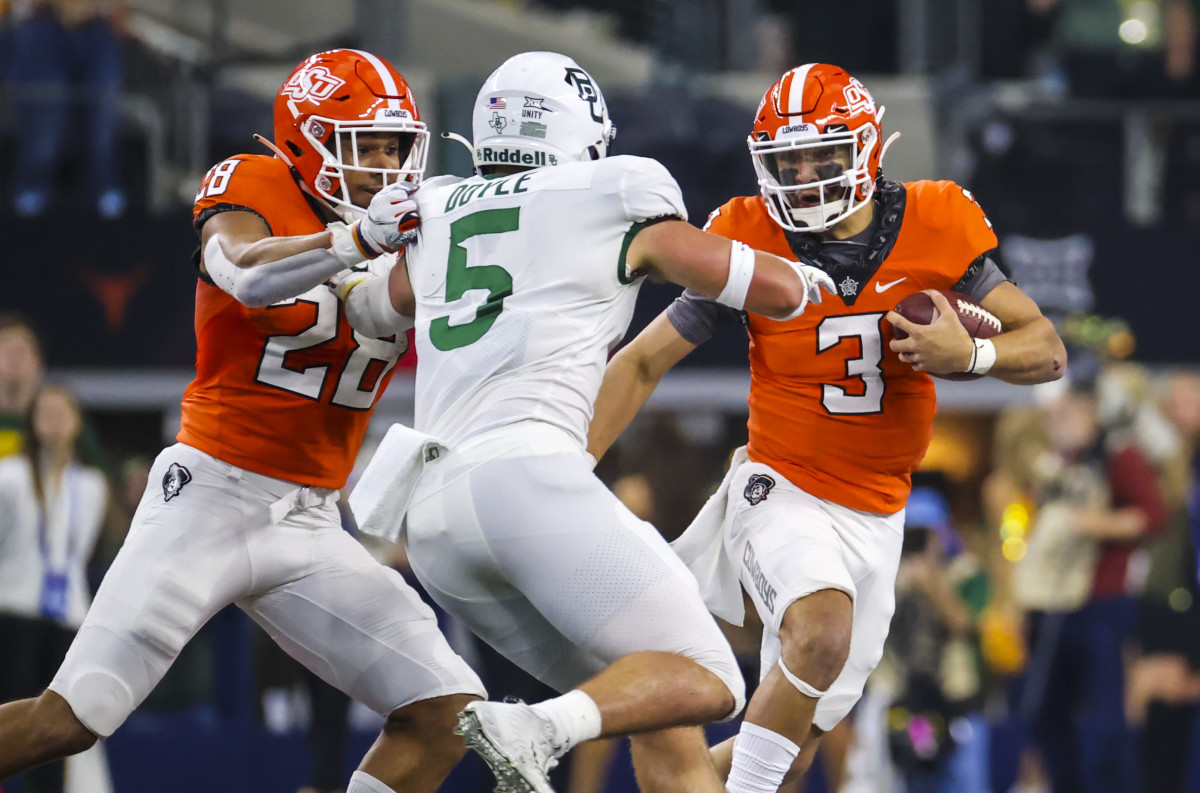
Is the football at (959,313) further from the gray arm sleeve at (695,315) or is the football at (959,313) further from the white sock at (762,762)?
the white sock at (762,762)

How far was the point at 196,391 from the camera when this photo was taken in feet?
15.1

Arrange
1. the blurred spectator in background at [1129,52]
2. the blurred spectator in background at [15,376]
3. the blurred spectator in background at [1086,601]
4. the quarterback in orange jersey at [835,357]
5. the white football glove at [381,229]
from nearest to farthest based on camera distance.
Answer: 1. the white football glove at [381,229]
2. the quarterback in orange jersey at [835,357]
3. the blurred spectator in background at [15,376]
4. the blurred spectator in background at [1086,601]
5. the blurred spectator in background at [1129,52]

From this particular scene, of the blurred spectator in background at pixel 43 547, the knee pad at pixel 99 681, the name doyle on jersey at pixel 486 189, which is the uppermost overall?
the name doyle on jersey at pixel 486 189

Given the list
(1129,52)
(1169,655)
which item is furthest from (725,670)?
(1129,52)

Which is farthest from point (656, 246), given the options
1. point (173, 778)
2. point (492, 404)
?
point (173, 778)

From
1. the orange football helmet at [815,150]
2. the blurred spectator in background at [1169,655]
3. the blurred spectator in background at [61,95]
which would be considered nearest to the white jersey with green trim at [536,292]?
the orange football helmet at [815,150]

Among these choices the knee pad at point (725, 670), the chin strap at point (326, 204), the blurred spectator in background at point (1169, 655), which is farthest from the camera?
the blurred spectator in background at point (1169, 655)

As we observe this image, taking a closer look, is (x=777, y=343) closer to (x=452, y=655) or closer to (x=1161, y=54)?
(x=452, y=655)

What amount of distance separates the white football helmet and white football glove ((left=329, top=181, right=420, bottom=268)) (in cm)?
24

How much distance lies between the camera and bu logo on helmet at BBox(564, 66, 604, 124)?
13.4 feet

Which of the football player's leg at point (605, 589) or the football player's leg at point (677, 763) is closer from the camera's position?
the football player's leg at point (605, 589)

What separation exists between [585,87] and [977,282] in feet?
4.51

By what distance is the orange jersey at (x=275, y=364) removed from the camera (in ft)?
14.5

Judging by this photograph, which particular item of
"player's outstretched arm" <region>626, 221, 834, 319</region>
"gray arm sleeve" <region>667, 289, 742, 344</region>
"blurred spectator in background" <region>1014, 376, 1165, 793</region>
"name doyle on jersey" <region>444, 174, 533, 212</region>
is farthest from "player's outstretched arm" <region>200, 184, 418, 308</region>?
"blurred spectator in background" <region>1014, 376, 1165, 793</region>
